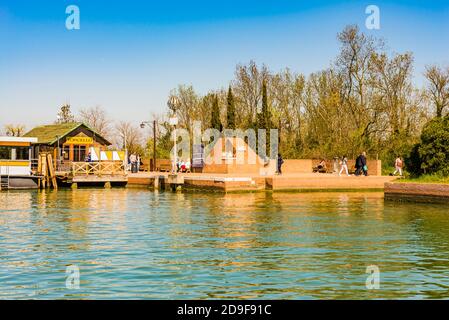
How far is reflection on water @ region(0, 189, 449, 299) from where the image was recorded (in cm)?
1300

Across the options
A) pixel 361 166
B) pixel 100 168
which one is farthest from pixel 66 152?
pixel 361 166

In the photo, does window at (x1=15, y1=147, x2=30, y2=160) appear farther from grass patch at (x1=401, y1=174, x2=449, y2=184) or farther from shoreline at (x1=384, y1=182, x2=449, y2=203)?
grass patch at (x1=401, y1=174, x2=449, y2=184)

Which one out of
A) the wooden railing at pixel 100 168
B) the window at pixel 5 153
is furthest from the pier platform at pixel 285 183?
the window at pixel 5 153

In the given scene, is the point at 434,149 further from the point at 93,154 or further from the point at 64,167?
the point at 64,167

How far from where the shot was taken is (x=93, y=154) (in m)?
52.9

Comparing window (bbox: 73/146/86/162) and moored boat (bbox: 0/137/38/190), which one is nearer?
moored boat (bbox: 0/137/38/190)

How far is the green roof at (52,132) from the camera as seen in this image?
206 feet

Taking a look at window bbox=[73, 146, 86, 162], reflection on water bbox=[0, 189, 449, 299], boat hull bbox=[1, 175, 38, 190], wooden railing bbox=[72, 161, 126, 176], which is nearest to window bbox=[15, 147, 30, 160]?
boat hull bbox=[1, 175, 38, 190]

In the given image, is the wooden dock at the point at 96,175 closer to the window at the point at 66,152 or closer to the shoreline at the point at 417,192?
the window at the point at 66,152

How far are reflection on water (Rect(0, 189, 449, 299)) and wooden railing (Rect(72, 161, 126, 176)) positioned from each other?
17.5 meters

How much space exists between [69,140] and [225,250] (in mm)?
49221

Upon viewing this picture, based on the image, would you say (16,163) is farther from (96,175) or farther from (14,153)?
(96,175)

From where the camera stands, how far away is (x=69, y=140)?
211 ft
